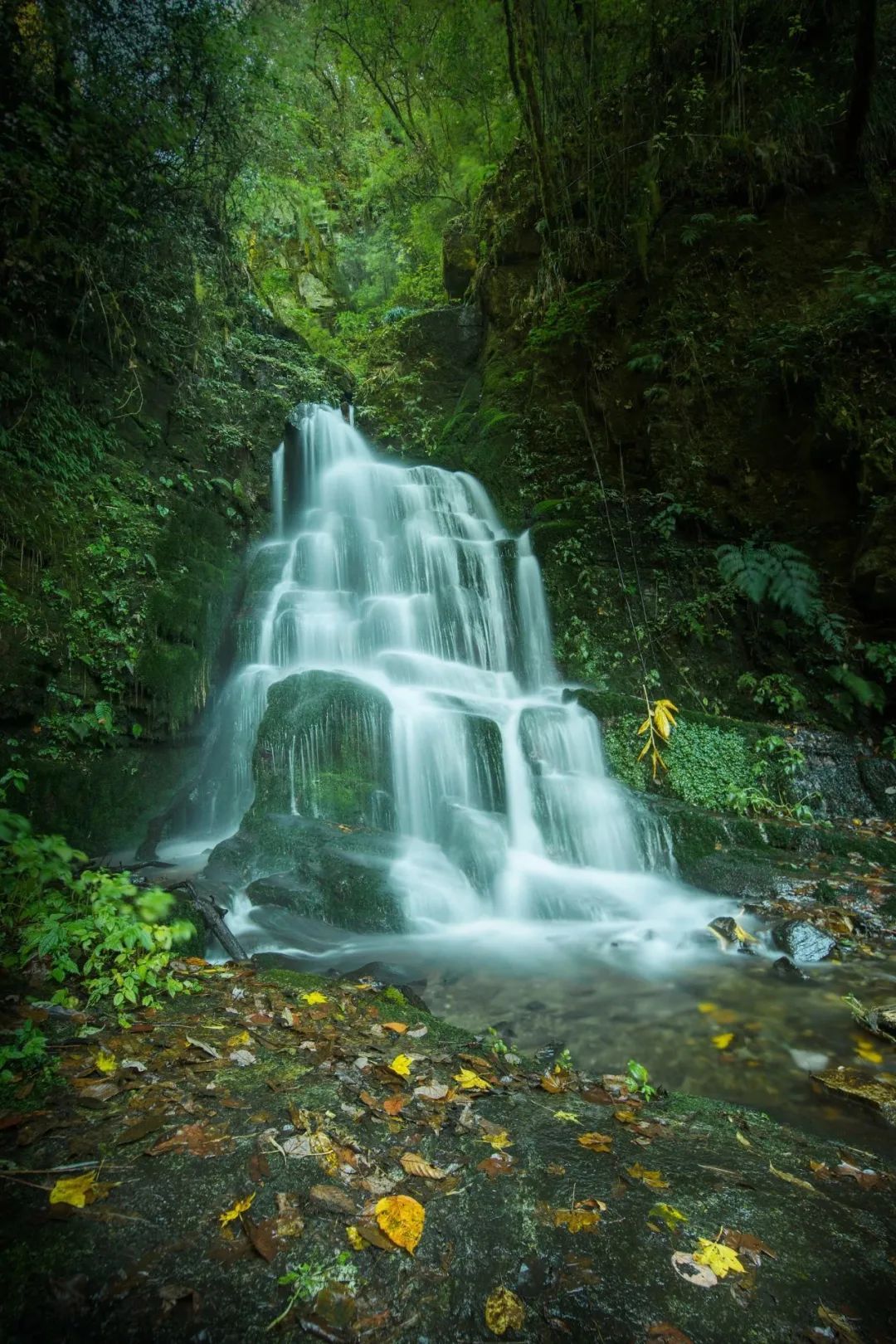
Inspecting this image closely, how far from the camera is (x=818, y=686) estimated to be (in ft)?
28.6

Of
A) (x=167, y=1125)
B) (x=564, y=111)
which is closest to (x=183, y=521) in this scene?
(x=167, y=1125)

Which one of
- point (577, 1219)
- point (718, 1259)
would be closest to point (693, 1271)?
point (718, 1259)

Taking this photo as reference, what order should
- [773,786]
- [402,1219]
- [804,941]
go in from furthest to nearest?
[773,786] < [804,941] < [402,1219]

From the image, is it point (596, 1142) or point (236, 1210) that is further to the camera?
point (596, 1142)

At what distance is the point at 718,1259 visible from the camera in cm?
165

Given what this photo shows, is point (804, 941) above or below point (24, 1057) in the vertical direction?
below

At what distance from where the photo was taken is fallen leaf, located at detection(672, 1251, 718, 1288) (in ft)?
5.17

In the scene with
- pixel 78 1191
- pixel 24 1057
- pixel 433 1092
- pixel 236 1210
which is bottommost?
pixel 433 1092

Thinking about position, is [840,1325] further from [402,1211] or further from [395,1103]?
[395,1103]

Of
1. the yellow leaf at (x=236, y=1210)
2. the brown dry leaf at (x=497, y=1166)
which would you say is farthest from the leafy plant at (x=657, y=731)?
the yellow leaf at (x=236, y=1210)

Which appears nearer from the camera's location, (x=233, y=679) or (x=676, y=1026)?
(x=676, y=1026)

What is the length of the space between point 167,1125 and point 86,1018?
92cm

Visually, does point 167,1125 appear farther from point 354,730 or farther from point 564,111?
point 564,111

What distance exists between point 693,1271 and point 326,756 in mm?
6178
